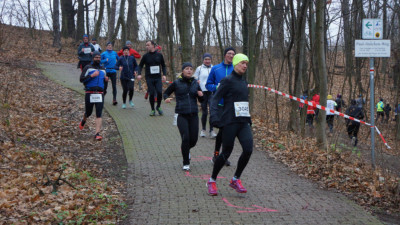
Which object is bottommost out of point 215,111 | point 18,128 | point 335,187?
point 335,187

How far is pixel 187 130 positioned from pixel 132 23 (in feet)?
85.5

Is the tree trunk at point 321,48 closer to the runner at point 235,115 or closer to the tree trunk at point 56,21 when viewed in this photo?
the runner at point 235,115

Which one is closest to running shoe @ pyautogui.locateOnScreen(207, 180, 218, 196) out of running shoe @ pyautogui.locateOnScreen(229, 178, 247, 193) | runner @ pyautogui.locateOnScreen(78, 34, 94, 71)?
running shoe @ pyautogui.locateOnScreen(229, 178, 247, 193)

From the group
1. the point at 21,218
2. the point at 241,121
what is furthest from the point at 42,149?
the point at 241,121

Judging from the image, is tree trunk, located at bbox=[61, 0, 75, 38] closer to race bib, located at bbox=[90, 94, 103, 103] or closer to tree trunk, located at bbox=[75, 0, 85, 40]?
tree trunk, located at bbox=[75, 0, 85, 40]

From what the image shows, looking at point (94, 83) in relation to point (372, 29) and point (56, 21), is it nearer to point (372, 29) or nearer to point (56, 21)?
point (372, 29)

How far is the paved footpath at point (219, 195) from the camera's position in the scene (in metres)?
5.52

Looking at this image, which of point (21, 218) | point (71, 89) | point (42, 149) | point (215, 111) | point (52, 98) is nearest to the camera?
point (21, 218)

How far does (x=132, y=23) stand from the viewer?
32.2 meters

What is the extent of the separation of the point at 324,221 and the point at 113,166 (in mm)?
4343

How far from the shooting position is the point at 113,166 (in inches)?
325

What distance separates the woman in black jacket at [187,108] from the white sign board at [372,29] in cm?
336

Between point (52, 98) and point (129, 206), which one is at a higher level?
point (52, 98)

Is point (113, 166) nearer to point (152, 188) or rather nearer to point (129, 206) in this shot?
point (152, 188)
